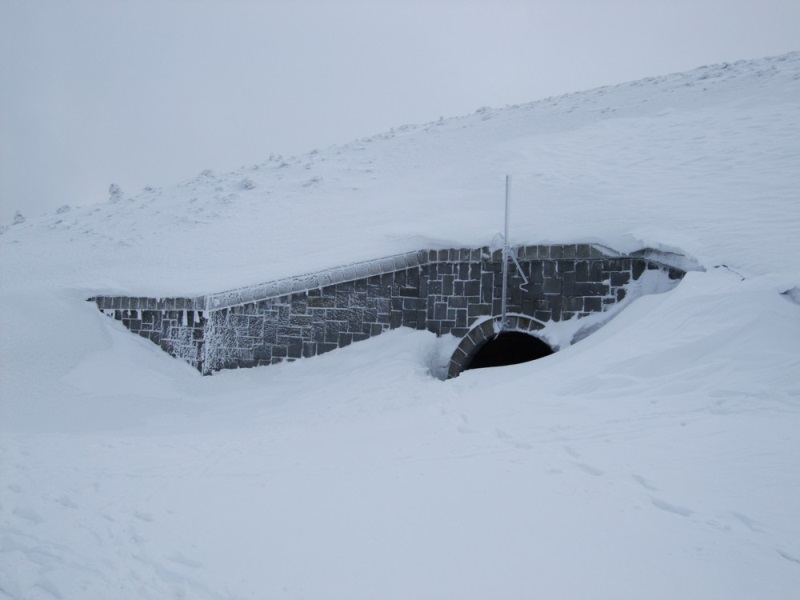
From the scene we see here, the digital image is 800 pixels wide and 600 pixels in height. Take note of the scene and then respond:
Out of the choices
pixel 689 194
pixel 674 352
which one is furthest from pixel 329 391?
pixel 689 194

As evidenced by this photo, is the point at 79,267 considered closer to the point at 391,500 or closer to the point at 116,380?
the point at 116,380

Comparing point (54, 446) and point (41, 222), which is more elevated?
point (41, 222)

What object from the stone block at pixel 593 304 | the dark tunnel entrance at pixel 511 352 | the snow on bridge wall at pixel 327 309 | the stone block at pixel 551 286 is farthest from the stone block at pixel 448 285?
the dark tunnel entrance at pixel 511 352

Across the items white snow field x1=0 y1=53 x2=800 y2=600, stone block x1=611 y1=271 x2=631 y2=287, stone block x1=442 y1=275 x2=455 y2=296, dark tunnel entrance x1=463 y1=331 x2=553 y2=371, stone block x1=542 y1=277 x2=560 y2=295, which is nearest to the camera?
white snow field x1=0 y1=53 x2=800 y2=600

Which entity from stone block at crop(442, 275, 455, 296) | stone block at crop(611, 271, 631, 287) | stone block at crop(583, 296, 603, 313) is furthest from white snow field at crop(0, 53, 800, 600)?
stone block at crop(583, 296, 603, 313)

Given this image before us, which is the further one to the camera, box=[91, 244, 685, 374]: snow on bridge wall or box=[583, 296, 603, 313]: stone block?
box=[91, 244, 685, 374]: snow on bridge wall

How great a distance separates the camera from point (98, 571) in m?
3.75

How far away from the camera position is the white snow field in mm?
3523

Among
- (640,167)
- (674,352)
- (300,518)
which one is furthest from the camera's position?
(640,167)

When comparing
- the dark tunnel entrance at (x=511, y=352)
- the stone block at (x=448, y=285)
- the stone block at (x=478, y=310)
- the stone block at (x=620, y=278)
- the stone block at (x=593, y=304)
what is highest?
the stone block at (x=620, y=278)

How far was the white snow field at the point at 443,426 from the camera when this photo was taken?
3.52m

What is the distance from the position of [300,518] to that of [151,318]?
Answer: 7.27m

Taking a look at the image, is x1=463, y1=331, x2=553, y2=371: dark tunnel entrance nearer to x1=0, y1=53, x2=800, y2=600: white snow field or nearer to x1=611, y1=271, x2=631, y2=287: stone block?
x1=0, y1=53, x2=800, y2=600: white snow field

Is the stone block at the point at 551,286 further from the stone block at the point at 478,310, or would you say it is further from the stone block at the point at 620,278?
the stone block at the point at 478,310
